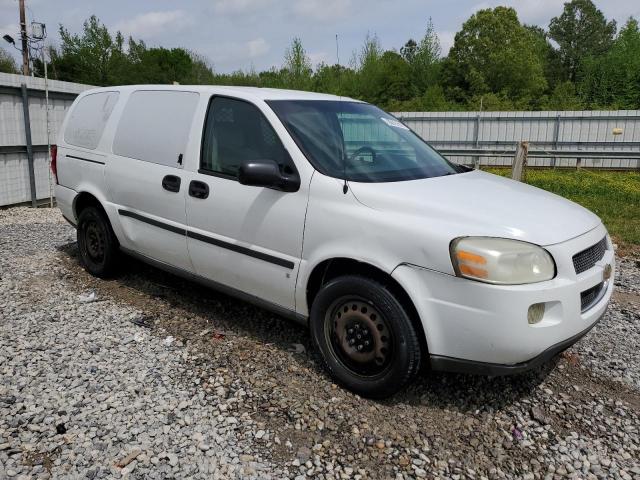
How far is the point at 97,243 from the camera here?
5.17 meters

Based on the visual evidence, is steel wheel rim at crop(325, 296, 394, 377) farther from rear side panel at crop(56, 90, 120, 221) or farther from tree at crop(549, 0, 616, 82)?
tree at crop(549, 0, 616, 82)

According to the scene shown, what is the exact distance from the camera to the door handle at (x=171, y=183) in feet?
13.3

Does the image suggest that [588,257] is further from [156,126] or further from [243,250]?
[156,126]

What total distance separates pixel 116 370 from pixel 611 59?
36895 mm

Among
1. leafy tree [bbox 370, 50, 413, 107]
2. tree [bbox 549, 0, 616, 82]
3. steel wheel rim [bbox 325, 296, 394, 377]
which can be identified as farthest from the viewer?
tree [bbox 549, 0, 616, 82]

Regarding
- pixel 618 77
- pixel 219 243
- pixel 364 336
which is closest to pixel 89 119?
pixel 219 243

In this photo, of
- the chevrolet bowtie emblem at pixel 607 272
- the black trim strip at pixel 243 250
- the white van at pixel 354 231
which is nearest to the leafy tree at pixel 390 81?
the white van at pixel 354 231

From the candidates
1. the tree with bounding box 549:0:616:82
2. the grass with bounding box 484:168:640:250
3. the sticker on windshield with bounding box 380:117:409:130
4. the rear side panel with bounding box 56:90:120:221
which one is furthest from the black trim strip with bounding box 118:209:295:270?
the tree with bounding box 549:0:616:82

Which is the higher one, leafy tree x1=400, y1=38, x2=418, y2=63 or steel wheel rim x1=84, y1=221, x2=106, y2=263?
leafy tree x1=400, y1=38, x2=418, y2=63

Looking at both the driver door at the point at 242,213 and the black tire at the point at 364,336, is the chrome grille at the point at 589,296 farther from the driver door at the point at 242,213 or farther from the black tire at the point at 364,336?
the driver door at the point at 242,213

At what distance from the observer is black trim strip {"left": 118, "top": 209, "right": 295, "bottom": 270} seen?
3.46 m

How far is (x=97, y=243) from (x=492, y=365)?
3953 mm

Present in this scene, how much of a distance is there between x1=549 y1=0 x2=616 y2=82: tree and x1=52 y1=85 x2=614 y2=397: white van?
61.5 meters

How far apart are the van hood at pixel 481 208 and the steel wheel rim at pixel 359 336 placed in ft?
2.01
